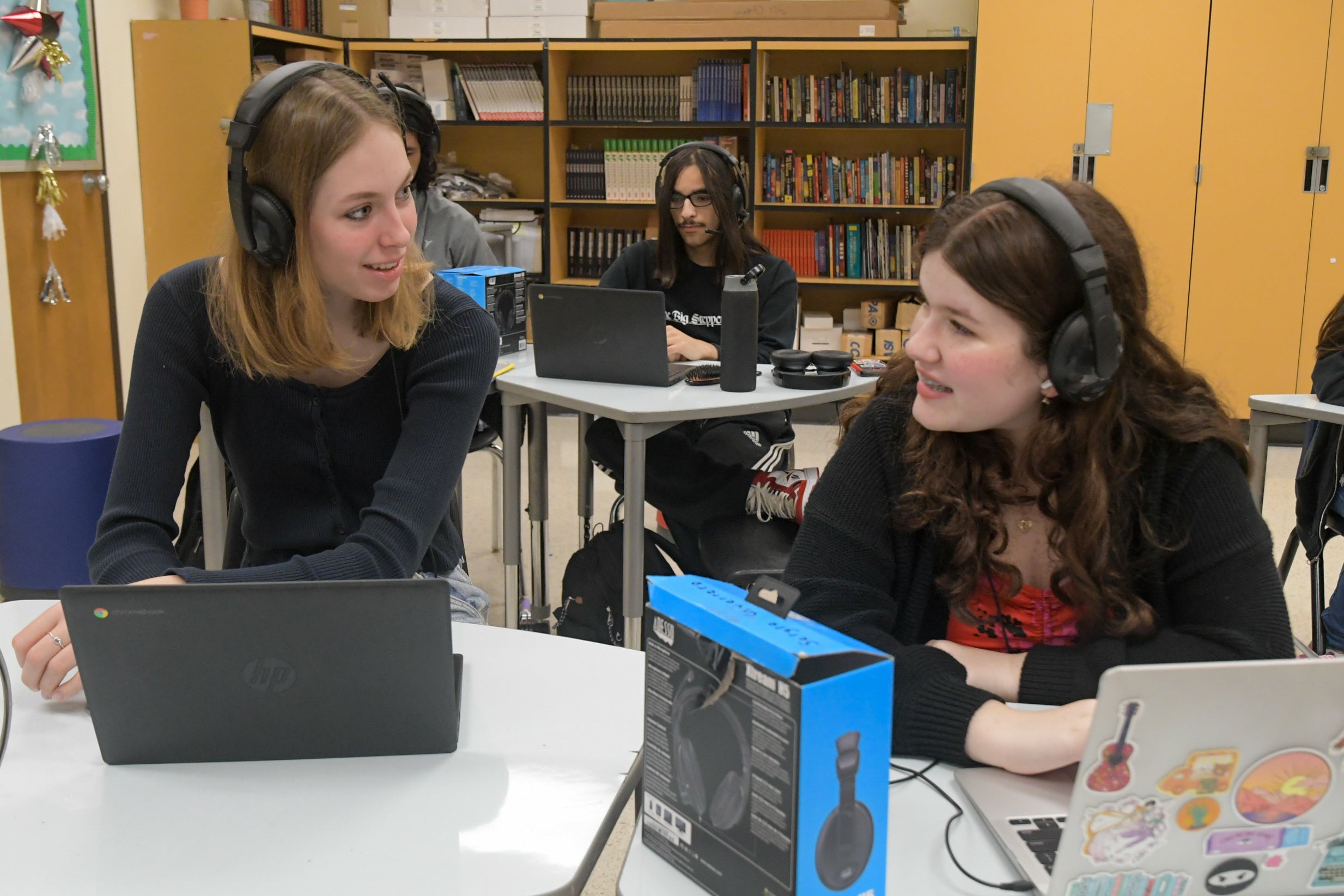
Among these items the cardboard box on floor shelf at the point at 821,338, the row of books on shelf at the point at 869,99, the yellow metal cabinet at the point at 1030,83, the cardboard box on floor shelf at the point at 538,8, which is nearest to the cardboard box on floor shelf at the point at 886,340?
the cardboard box on floor shelf at the point at 821,338

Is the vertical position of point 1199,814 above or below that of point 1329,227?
below

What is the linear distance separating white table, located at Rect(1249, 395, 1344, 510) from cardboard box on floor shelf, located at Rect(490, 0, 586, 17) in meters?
3.47

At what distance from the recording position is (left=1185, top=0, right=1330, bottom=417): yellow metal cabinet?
4660 mm

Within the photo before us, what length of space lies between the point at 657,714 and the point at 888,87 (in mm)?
4608

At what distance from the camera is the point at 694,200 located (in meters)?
3.13

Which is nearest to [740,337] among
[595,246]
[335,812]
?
[335,812]

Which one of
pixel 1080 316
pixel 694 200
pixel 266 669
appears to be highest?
pixel 694 200

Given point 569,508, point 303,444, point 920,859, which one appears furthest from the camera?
point 569,508

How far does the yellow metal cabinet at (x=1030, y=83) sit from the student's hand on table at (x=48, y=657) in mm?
4294

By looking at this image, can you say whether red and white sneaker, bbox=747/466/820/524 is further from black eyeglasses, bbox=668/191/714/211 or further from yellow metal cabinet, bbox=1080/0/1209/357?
yellow metal cabinet, bbox=1080/0/1209/357

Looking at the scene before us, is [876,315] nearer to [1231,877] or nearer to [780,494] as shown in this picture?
[780,494]

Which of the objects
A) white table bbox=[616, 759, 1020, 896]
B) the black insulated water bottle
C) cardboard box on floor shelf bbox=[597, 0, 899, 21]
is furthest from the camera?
cardboard box on floor shelf bbox=[597, 0, 899, 21]

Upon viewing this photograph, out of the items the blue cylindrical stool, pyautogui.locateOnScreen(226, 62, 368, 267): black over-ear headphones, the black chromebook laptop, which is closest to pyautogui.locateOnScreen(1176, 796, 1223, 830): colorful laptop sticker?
the black chromebook laptop

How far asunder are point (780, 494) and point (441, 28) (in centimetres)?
354
